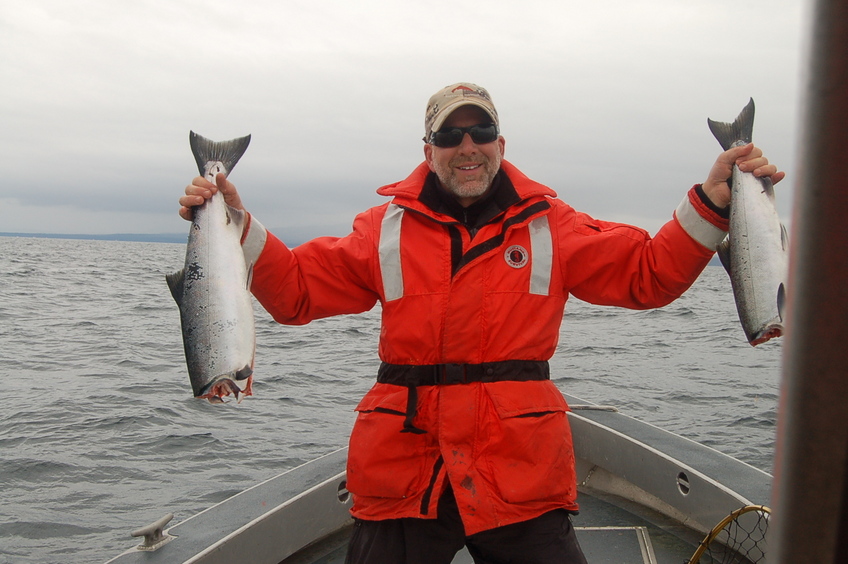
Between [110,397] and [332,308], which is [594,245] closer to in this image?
[332,308]

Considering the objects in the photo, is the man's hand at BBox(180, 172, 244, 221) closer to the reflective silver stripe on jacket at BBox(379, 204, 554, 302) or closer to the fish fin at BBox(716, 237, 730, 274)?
the reflective silver stripe on jacket at BBox(379, 204, 554, 302)

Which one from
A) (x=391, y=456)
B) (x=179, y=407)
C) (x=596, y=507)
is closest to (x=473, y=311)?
(x=391, y=456)

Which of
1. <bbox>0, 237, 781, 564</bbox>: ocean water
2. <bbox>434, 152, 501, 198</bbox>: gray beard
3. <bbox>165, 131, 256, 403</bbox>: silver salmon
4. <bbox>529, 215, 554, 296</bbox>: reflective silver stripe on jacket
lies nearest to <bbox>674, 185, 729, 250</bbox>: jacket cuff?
<bbox>529, 215, 554, 296</bbox>: reflective silver stripe on jacket

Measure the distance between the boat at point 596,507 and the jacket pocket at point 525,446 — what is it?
1.71 meters

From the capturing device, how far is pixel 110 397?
11.8 metres

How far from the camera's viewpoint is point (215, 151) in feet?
10.5

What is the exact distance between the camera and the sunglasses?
3365mm

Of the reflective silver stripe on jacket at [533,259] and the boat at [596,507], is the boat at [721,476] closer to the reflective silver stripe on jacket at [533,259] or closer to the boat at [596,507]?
the boat at [596,507]

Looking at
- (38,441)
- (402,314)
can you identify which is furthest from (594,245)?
(38,441)

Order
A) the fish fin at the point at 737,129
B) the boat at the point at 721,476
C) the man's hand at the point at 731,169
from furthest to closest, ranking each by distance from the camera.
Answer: the fish fin at the point at 737,129 → the man's hand at the point at 731,169 → the boat at the point at 721,476

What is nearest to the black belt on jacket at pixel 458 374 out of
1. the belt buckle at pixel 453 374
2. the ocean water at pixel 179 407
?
the belt buckle at pixel 453 374

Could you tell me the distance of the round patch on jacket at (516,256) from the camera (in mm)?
3197

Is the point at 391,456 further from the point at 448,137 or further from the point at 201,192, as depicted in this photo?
the point at 448,137

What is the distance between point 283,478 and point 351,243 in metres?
2.10
